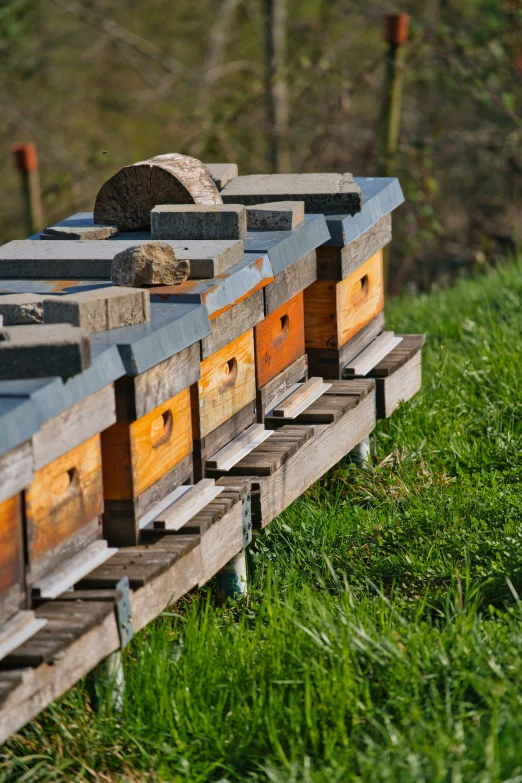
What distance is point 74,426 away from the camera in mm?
2719

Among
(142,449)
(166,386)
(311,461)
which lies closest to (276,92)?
(311,461)

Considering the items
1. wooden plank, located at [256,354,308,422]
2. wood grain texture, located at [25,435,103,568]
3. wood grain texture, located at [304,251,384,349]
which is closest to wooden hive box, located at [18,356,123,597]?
wood grain texture, located at [25,435,103,568]

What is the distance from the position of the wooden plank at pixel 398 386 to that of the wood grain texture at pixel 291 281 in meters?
0.66

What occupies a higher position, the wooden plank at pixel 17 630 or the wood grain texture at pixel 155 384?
the wood grain texture at pixel 155 384

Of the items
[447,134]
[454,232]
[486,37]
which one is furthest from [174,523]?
[454,232]

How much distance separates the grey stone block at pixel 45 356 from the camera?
2.61 m

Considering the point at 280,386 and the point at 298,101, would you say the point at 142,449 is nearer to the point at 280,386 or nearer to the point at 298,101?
the point at 280,386

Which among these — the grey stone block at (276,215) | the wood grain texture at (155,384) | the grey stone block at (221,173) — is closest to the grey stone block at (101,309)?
the wood grain texture at (155,384)

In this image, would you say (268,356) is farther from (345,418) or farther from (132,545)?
(132,545)

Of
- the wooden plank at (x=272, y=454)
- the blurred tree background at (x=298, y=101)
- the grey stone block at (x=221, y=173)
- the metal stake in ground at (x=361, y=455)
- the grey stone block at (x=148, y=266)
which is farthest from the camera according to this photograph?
the blurred tree background at (x=298, y=101)

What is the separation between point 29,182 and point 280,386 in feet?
20.2

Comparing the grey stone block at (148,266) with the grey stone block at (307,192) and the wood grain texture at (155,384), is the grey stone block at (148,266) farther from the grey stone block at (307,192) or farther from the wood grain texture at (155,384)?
the grey stone block at (307,192)

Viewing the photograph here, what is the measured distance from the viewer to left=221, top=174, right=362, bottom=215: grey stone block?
4250mm

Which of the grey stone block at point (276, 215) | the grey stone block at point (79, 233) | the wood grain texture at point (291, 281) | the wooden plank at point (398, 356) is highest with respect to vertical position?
the grey stone block at point (276, 215)
